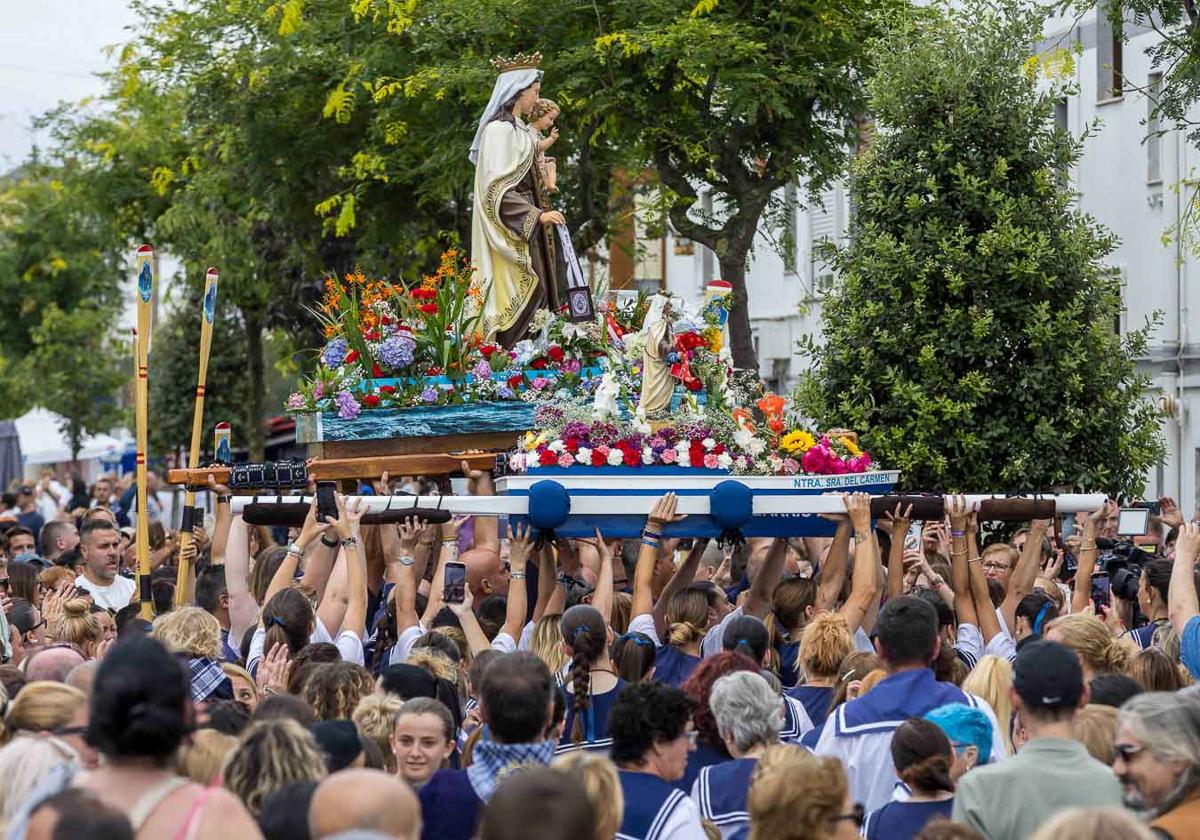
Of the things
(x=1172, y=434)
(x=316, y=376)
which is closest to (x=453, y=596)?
(x=316, y=376)

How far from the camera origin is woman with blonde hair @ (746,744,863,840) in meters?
4.96

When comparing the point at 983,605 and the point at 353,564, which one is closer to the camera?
the point at 353,564

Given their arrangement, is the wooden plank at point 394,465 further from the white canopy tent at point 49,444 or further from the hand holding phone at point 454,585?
the white canopy tent at point 49,444

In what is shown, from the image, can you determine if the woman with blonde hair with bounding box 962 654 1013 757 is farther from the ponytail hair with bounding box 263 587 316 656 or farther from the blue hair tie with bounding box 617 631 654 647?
the ponytail hair with bounding box 263 587 316 656

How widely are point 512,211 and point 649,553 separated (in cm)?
463

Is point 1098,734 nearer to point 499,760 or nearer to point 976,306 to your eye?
point 499,760

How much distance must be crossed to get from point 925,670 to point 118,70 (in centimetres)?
2019

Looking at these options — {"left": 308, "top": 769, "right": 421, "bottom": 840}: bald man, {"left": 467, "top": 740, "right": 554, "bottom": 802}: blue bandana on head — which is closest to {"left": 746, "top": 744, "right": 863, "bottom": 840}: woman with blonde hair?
{"left": 467, "top": 740, "right": 554, "bottom": 802}: blue bandana on head

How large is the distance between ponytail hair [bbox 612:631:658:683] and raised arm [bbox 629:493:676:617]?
770 millimetres

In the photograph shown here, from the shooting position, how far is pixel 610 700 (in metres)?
7.15

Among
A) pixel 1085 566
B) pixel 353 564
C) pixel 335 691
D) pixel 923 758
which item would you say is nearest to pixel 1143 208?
pixel 1085 566

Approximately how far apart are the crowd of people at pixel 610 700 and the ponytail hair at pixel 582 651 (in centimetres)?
1

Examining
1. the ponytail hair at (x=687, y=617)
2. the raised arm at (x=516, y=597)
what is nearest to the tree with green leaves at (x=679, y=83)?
the raised arm at (x=516, y=597)

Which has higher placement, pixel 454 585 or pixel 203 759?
pixel 454 585
